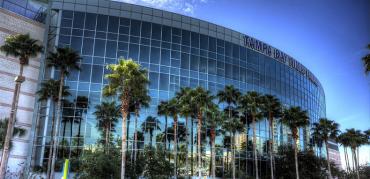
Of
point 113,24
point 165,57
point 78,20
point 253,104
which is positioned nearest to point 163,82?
point 165,57

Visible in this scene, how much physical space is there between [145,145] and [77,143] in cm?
933

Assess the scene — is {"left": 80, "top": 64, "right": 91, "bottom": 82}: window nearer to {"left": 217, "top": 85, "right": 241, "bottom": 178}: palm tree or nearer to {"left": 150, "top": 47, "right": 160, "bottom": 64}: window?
{"left": 150, "top": 47, "right": 160, "bottom": 64}: window

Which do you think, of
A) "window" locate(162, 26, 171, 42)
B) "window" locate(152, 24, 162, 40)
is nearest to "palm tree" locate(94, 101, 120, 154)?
"window" locate(152, 24, 162, 40)

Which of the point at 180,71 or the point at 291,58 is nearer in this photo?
the point at 180,71

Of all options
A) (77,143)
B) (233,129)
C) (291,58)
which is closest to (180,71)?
(233,129)

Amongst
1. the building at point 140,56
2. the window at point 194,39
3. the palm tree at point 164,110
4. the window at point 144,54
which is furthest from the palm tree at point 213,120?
the window at point 194,39

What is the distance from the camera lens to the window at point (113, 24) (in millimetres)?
60875

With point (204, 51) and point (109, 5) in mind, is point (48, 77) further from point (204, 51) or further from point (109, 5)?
point (204, 51)

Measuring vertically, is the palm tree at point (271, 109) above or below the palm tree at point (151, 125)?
above

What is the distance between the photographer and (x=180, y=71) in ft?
206

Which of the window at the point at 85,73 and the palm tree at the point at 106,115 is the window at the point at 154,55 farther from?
the palm tree at the point at 106,115

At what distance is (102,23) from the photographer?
6072 cm

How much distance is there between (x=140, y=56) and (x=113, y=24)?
650 centimetres

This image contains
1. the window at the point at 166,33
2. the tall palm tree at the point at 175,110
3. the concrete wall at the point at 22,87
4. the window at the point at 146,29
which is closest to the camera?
the concrete wall at the point at 22,87
